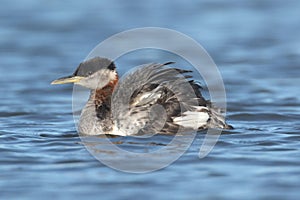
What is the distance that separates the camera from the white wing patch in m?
11.1

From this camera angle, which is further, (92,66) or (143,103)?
(92,66)

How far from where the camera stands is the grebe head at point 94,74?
37.7 feet

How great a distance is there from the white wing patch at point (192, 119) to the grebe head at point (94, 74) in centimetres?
118

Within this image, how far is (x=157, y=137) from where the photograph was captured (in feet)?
36.0

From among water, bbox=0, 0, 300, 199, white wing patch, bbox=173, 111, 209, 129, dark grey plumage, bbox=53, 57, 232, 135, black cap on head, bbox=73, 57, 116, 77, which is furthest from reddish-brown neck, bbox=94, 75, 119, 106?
white wing patch, bbox=173, 111, 209, 129

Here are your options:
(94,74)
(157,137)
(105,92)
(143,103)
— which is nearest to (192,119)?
(157,137)

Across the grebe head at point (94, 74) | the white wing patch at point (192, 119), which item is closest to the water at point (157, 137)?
the white wing patch at point (192, 119)

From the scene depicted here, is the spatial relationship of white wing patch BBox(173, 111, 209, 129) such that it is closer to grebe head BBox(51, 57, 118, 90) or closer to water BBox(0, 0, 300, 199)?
water BBox(0, 0, 300, 199)

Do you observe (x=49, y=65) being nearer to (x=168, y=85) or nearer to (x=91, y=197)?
(x=168, y=85)

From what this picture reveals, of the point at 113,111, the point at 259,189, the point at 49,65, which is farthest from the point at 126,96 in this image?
the point at 49,65

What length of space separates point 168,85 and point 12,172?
101 inches

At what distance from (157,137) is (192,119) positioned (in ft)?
1.78

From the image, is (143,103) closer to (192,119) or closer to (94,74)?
(192,119)

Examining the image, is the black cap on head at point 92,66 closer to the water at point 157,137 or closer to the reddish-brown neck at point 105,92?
the reddish-brown neck at point 105,92
